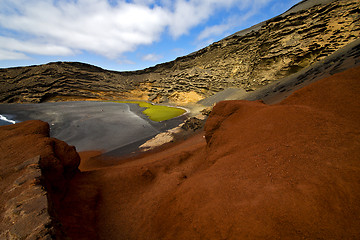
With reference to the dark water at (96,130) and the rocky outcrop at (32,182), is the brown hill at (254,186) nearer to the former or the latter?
the rocky outcrop at (32,182)

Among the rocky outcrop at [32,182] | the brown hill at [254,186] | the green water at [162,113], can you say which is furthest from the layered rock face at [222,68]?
the rocky outcrop at [32,182]

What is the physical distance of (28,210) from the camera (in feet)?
5.84

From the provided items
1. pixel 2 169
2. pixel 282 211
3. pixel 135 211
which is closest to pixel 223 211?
pixel 282 211

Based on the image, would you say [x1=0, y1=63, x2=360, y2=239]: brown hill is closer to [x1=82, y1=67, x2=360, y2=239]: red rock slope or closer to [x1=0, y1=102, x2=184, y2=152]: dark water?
[x1=82, y1=67, x2=360, y2=239]: red rock slope

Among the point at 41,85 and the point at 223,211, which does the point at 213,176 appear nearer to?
the point at 223,211

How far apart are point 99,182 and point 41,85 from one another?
3845 centimetres

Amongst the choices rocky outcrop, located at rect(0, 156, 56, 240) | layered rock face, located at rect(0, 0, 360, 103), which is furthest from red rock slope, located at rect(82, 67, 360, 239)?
layered rock face, located at rect(0, 0, 360, 103)

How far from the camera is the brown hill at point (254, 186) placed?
1.39m

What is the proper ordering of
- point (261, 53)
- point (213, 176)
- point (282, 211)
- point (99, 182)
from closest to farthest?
point (282, 211)
point (213, 176)
point (99, 182)
point (261, 53)

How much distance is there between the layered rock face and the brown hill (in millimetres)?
14829

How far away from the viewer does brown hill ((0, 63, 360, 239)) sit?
1.39m

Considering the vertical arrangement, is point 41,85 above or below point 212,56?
above

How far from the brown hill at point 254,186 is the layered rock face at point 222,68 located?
14.8 m

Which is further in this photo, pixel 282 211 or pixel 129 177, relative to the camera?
pixel 129 177
